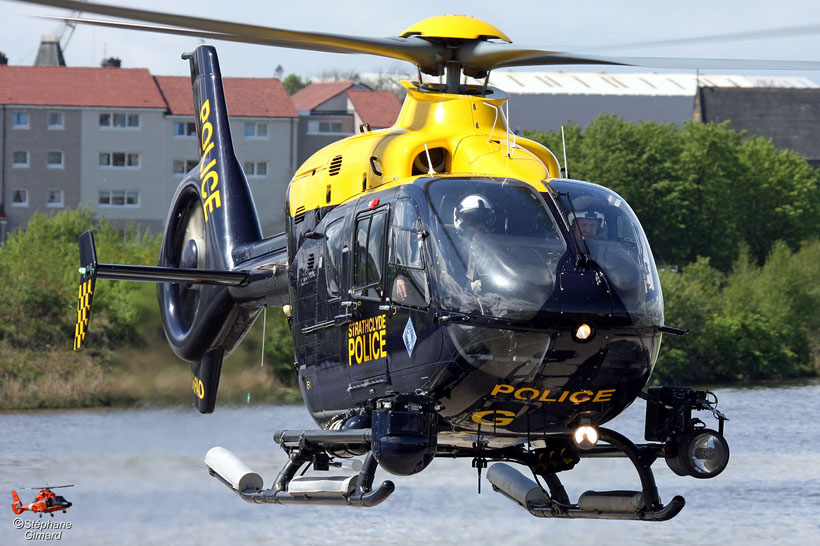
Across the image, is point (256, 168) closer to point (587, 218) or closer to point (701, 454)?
point (701, 454)

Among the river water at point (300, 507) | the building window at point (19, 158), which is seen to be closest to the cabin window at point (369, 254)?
the river water at point (300, 507)

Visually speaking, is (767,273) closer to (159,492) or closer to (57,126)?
(159,492)

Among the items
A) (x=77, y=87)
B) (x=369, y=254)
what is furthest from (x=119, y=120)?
(x=369, y=254)

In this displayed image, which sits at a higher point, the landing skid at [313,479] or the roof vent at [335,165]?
the roof vent at [335,165]

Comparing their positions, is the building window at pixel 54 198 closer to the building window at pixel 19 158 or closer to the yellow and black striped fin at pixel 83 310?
the building window at pixel 19 158

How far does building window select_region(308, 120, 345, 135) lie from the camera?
6544cm

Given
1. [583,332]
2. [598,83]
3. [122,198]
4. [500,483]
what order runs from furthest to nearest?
[598,83]
[122,198]
[500,483]
[583,332]

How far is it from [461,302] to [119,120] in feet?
178

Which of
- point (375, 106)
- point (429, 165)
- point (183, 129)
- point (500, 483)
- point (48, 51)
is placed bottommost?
point (500, 483)

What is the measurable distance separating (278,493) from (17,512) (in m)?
9.87

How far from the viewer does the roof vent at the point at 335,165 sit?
12.0 m

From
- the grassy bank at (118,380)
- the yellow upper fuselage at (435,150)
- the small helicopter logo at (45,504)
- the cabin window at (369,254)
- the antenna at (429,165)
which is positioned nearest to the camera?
the cabin window at (369,254)

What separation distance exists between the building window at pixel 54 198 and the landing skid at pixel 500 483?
50.5 meters

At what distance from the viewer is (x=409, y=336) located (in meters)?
10.2
